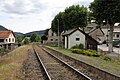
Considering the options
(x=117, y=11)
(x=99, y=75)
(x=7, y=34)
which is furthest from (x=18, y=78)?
(x=7, y=34)

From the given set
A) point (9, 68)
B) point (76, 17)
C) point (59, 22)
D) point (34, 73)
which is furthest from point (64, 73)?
point (59, 22)

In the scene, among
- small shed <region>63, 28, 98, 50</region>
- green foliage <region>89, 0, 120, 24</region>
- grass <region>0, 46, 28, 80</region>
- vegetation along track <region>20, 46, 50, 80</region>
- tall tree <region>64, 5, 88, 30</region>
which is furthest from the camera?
tall tree <region>64, 5, 88, 30</region>

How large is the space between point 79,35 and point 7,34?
119 ft

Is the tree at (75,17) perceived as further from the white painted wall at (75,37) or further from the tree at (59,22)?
the white painted wall at (75,37)

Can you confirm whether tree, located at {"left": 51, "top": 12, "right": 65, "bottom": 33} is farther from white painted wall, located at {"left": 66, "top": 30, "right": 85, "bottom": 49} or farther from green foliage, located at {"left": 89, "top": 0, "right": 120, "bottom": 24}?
green foliage, located at {"left": 89, "top": 0, "right": 120, "bottom": 24}

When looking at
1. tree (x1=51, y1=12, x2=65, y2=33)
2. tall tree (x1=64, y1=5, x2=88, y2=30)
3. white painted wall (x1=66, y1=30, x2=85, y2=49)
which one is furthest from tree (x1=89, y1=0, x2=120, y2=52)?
tree (x1=51, y1=12, x2=65, y2=33)

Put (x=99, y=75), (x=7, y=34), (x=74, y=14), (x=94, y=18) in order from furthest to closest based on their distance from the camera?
(x=7, y=34) < (x=74, y=14) < (x=94, y=18) < (x=99, y=75)

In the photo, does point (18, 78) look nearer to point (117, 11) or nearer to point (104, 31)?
point (117, 11)

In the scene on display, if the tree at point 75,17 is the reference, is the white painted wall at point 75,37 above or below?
below

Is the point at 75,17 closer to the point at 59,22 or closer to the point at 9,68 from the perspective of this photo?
the point at 59,22

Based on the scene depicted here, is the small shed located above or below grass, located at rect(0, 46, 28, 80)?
above

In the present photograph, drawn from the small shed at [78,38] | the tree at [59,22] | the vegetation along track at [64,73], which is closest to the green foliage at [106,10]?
the small shed at [78,38]

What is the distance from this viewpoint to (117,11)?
50188 mm

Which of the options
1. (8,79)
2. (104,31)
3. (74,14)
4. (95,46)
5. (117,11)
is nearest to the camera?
(8,79)
